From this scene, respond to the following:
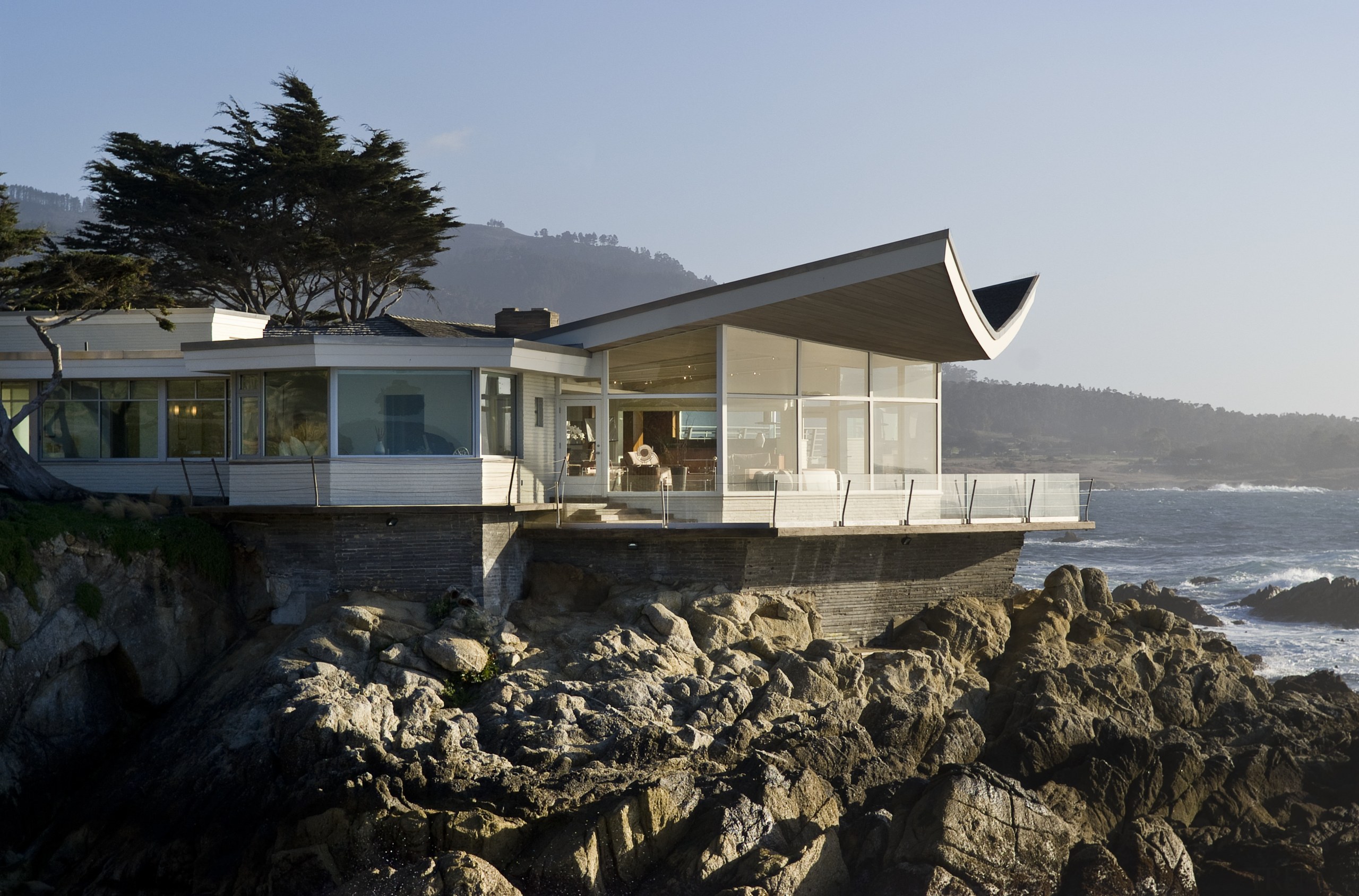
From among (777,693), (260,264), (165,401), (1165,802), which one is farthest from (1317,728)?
(260,264)

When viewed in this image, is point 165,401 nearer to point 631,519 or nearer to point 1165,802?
point 631,519

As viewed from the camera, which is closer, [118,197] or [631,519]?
[631,519]

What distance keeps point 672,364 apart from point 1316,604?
98.4ft

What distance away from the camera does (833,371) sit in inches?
751

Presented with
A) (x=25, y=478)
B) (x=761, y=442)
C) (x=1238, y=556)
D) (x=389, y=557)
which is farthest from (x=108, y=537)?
(x=1238, y=556)

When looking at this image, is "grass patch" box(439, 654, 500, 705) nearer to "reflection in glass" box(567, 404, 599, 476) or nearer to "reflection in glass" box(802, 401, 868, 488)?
"reflection in glass" box(567, 404, 599, 476)

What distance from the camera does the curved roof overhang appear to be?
16.0 m

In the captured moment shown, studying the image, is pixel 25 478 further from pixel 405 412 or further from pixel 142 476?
pixel 405 412

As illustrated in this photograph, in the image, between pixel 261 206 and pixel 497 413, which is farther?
pixel 261 206

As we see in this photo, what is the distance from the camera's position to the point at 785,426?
18.4 meters

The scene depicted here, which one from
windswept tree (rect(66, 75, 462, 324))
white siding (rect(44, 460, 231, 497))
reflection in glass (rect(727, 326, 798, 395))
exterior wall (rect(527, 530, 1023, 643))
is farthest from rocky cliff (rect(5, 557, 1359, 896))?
windswept tree (rect(66, 75, 462, 324))

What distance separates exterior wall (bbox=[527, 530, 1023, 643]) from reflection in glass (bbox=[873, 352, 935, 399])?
8.82 ft

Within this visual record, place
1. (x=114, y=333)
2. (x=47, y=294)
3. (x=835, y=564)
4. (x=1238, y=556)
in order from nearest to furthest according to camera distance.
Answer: (x=835, y=564) → (x=47, y=294) → (x=114, y=333) → (x=1238, y=556)

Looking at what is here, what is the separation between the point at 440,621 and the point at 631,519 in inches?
138
